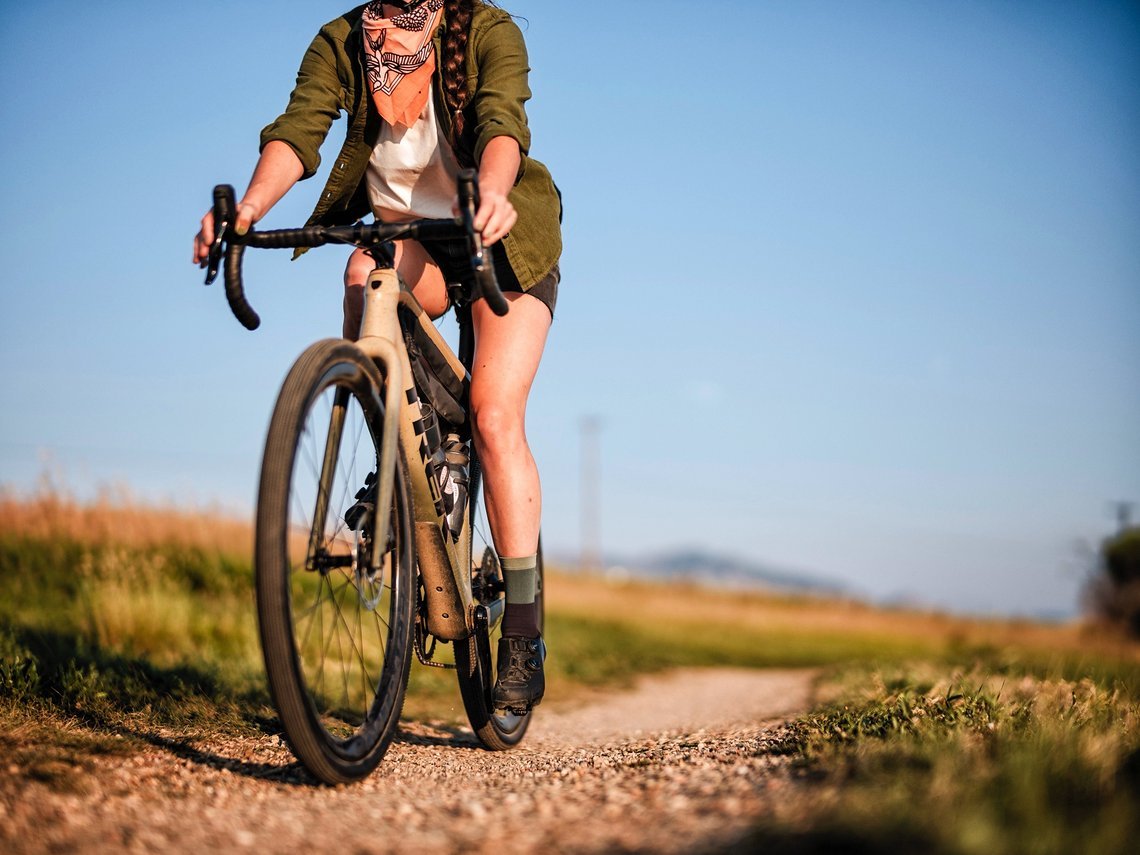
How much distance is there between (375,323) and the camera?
8.98 feet

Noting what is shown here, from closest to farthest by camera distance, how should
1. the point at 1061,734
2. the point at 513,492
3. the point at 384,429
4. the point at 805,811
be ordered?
the point at 805,811 < the point at 1061,734 < the point at 384,429 < the point at 513,492

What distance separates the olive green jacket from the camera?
300 centimetres

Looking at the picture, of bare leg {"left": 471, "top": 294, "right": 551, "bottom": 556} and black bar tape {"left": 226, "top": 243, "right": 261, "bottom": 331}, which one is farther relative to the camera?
bare leg {"left": 471, "top": 294, "right": 551, "bottom": 556}

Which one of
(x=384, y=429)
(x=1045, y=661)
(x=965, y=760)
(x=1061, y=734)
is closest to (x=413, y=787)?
(x=384, y=429)

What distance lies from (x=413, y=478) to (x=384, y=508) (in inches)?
14.9

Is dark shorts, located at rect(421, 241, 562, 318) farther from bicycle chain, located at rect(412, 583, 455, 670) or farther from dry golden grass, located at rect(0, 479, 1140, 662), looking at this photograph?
dry golden grass, located at rect(0, 479, 1140, 662)

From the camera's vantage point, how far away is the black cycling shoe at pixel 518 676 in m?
3.09

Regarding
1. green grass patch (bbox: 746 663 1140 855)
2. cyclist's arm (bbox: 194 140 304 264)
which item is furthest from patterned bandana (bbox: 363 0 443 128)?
green grass patch (bbox: 746 663 1140 855)

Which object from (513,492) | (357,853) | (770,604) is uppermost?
(513,492)

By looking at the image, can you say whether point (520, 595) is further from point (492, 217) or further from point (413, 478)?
point (492, 217)

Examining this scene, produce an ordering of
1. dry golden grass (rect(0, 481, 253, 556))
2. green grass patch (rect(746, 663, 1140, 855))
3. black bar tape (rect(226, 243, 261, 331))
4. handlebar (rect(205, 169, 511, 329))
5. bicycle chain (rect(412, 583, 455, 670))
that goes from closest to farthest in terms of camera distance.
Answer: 1. green grass patch (rect(746, 663, 1140, 855))
2. handlebar (rect(205, 169, 511, 329))
3. black bar tape (rect(226, 243, 261, 331))
4. bicycle chain (rect(412, 583, 455, 670))
5. dry golden grass (rect(0, 481, 253, 556))

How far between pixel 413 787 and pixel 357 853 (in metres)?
0.79

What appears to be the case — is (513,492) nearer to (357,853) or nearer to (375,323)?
(375,323)

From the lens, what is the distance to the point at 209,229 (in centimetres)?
262
